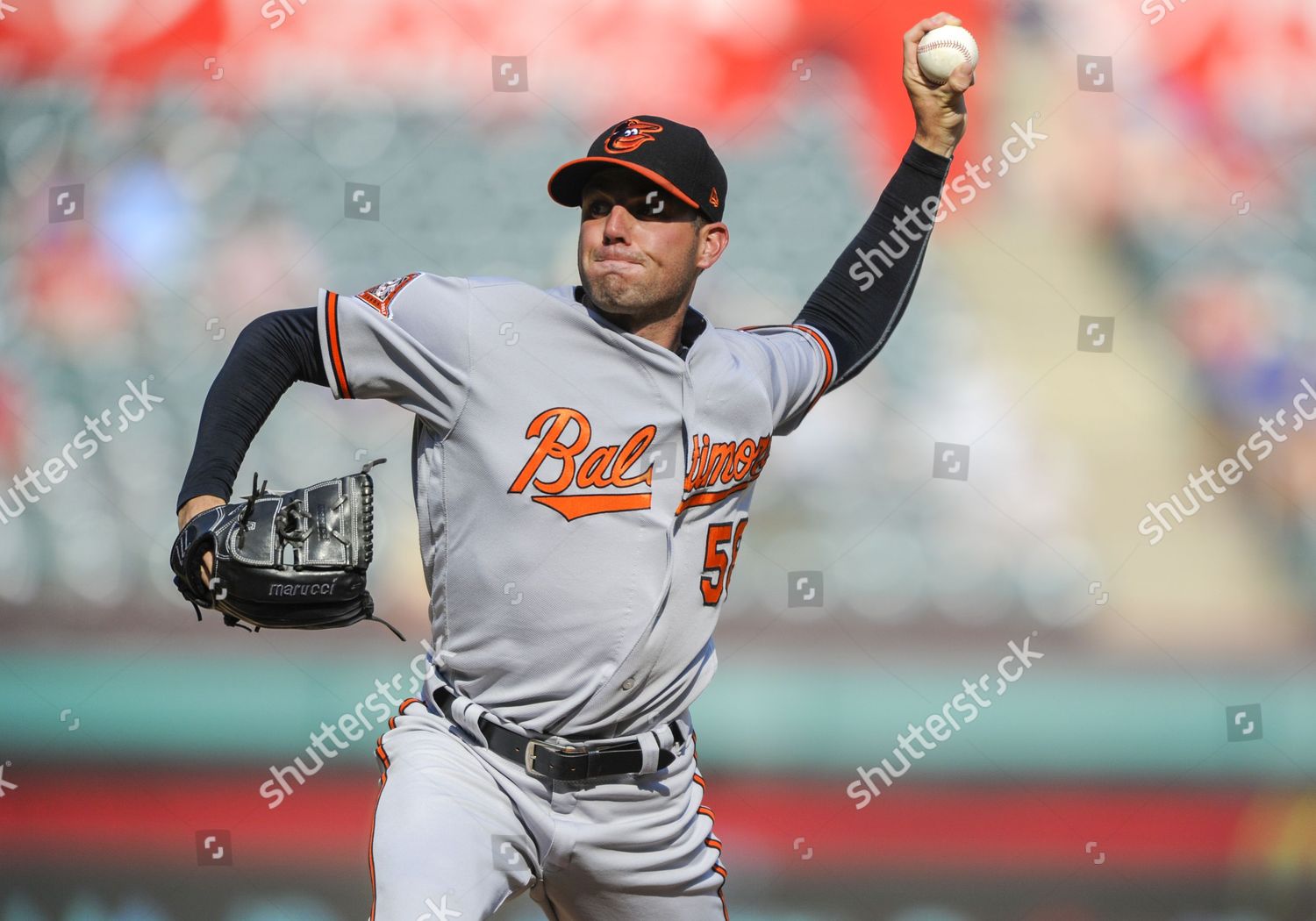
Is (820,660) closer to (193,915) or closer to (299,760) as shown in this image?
(299,760)

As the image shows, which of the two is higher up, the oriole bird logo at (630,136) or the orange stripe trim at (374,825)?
the oriole bird logo at (630,136)

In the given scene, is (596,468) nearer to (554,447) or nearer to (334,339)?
(554,447)

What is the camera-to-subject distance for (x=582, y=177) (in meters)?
2.13

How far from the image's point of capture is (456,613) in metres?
2.03

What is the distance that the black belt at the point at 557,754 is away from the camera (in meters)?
1.99

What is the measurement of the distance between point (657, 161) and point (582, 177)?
14cm

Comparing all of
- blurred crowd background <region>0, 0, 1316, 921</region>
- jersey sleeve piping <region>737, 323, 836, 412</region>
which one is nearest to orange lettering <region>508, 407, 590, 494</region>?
jersey sleeve piping <region>737, 323, 836, 412</region>

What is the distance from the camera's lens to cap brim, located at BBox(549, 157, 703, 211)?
6.66ft

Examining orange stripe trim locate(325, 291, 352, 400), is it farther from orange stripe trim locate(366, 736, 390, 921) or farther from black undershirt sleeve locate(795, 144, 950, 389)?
black undershirt sleeve locate(795, 144, 950, 389)

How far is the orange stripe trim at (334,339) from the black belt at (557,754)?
21.0 inches

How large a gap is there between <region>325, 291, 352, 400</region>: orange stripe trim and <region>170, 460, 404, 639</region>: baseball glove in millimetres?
150

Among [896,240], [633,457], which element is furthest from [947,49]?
[633,457]

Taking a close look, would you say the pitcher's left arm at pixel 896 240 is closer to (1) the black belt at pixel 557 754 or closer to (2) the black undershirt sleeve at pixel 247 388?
(1) the black belt at pixel 557 754

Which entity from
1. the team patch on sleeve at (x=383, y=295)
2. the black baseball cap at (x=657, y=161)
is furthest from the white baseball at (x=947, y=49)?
the team patch on sleeve at (x=383, y=295)
